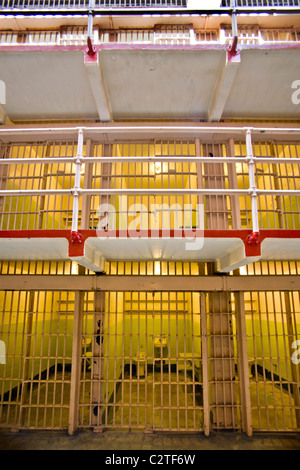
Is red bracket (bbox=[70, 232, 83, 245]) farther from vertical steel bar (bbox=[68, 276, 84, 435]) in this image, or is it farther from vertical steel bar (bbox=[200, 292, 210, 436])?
vertical steel bar (bbox=[200, 292, 210, 436])

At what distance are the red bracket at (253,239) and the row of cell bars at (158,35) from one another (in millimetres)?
5370

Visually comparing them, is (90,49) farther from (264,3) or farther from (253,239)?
(253,239)

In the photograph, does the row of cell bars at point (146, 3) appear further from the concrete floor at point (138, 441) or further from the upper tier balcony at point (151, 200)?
the concrete floor at point (138, 441)

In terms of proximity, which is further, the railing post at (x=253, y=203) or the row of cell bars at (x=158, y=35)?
the row of cell bars at (x=158, y=35)

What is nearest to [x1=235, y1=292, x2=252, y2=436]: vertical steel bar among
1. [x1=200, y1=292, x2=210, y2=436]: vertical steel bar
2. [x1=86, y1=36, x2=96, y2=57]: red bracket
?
[x1=200, y1=292, x2=210, y2=436]: vertical steel bar

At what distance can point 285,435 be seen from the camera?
465 centimetres

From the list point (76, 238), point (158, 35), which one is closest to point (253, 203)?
point (76, 238)

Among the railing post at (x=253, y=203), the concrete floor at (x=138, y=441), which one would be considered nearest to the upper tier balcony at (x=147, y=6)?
the railing post at (x=253, y=203)

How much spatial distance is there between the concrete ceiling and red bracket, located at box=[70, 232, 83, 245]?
3291 millimetres

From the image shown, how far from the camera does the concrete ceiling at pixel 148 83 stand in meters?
4.64

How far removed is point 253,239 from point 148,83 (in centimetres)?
381

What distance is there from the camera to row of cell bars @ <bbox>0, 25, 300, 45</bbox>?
6.14 metres

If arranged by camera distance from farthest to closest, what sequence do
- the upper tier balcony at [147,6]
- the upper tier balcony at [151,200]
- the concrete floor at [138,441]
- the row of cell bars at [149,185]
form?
1. the row of cell bars at [149,185]
2. the concrete floor at [138,441]
3. the upper tier balcony at [147,6]
4. the upper tier balcony at [151,200]

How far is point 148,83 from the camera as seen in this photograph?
508 cm
